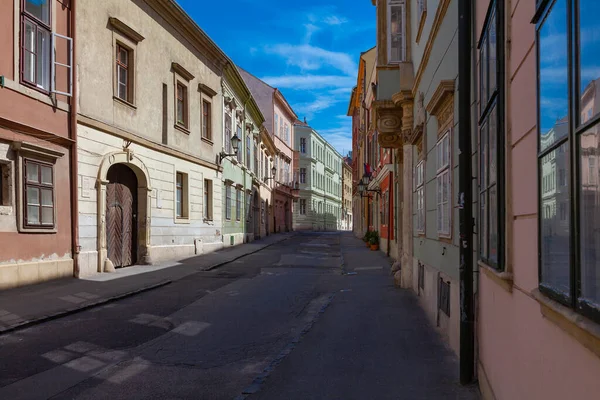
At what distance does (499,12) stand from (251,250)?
21.0 m

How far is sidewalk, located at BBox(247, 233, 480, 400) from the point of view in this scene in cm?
484

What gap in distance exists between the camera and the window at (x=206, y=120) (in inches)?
879

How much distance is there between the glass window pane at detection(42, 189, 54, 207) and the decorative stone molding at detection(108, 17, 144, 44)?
207 inches

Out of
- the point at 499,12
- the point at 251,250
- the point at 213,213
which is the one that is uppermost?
the point at 499,12

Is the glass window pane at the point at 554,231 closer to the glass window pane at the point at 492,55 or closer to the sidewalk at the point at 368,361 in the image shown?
the glass window pane at the point at 492,55

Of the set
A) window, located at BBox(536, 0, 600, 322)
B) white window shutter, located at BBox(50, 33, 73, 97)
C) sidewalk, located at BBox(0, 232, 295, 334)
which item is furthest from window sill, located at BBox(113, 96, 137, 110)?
window, located at BBox(536, 0, 600, 322)

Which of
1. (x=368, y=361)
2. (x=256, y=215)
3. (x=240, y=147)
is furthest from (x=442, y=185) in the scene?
(x=256, y=215)

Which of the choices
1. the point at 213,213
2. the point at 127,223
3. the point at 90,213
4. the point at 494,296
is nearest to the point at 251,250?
the point at 213,213

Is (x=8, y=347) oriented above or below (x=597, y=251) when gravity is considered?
below

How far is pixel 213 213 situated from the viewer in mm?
23047

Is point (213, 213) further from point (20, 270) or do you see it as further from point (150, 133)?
point (20, 270)

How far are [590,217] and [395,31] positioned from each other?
1147 centimetres

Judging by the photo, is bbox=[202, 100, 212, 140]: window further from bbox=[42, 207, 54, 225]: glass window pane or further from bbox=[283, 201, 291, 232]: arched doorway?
bbox=[283, 201, 291, 232]: arched doorway

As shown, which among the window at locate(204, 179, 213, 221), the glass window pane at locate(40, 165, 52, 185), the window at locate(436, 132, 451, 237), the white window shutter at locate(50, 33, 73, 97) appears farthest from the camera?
the window at locate(204, 179, 213, 221)
